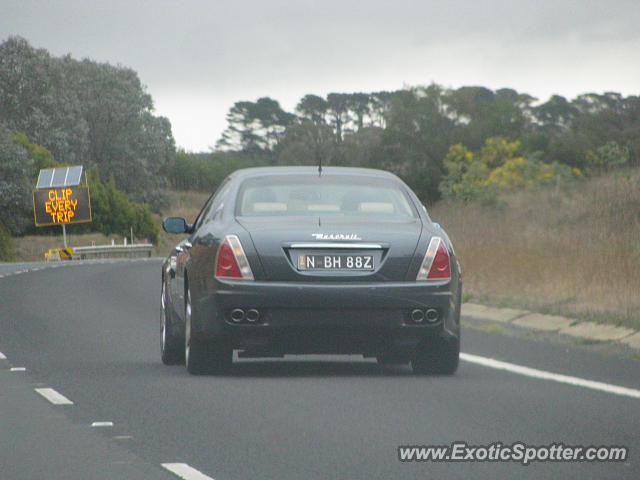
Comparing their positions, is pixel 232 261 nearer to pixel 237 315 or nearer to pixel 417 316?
pixel 237 315

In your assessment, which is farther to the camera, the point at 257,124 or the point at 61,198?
the point at 257,124

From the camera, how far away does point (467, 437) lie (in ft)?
25.9

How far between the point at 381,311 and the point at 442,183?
94120mm

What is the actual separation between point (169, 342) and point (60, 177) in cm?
7518

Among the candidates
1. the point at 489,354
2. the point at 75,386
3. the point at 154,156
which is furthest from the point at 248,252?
the point at 154,156

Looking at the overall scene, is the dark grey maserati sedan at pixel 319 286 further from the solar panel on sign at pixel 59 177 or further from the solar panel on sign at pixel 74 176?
the solar panel on sign at pixel 59 177

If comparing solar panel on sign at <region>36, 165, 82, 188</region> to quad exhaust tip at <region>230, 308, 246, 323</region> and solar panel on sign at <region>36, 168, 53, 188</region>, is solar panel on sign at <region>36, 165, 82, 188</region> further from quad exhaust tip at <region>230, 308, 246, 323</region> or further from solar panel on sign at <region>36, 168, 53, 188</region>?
quad exhaust tip at <region>230, 308, 246, 323</region>

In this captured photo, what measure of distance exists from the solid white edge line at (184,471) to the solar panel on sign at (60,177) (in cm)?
7817

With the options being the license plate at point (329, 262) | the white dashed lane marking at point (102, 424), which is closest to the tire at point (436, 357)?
the license plate at point (329, 262)

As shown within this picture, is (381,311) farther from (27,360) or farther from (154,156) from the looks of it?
(154,156)

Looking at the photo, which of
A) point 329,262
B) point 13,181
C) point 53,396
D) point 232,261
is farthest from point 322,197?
point 13,181

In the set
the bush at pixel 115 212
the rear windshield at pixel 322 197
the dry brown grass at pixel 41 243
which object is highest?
the rear windshield at pixel 322 197

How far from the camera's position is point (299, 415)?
883 cm

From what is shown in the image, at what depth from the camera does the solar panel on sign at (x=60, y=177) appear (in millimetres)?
84562
